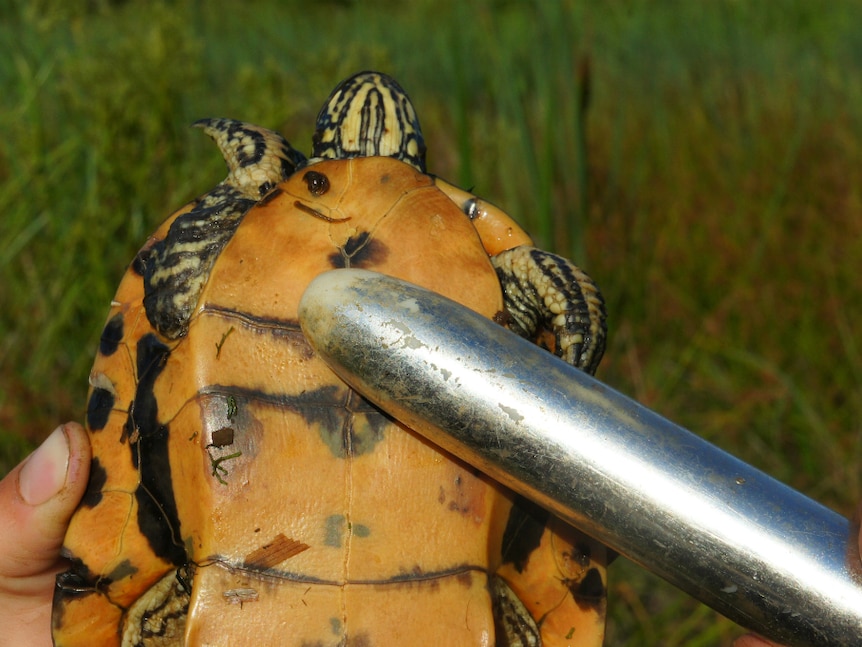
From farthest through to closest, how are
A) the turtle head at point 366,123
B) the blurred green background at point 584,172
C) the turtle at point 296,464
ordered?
the blurred green background at point 584,172 → the turtle head at point 366,123 → the turtle at point 296,464

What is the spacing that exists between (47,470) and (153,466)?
0.81 ft

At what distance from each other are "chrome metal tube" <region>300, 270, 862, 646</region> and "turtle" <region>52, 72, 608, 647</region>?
0.17 meters

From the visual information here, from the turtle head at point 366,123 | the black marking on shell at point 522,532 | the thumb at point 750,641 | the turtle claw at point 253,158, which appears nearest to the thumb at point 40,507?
the turtle claw at point 253,158

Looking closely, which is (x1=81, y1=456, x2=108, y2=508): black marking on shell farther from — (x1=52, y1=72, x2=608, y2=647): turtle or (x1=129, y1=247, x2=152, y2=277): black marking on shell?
(x1=129, y1=247, x2=152, y2=277): black marking on shell

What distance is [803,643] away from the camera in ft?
2.82

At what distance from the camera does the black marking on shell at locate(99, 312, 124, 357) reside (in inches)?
49.7

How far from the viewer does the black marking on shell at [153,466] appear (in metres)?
1.13

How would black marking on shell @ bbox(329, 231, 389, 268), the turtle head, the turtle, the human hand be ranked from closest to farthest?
the turtle < black marking on shell @ bbox(329, 231, 389, 268) < the human hand < the turtle head

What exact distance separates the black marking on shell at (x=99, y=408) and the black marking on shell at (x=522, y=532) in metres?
0.64

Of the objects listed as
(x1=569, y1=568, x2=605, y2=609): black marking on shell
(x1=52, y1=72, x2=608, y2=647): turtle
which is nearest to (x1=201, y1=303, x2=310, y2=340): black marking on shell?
(x1=52, y1=72, x2=608, y2=647): turtle

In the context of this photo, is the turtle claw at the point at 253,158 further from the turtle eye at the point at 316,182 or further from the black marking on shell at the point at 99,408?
the black marking on shell at the point at 99,408

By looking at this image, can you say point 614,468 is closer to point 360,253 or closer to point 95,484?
point 360,253

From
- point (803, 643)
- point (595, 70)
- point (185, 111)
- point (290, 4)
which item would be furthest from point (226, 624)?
point (290, 4)

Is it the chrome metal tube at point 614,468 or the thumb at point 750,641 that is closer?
the chrome metal tube at point 614,468
